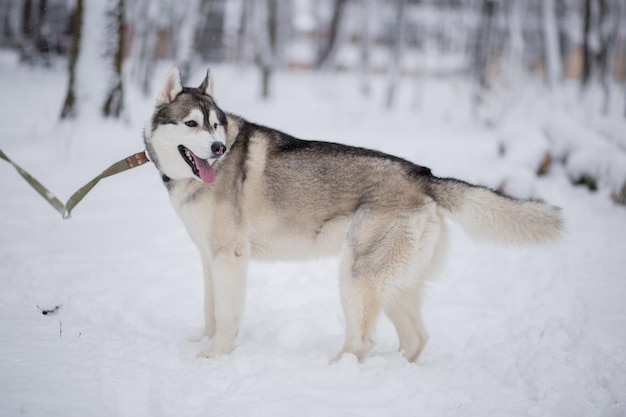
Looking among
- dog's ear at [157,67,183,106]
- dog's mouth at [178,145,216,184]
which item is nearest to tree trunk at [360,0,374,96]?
dog's ear at [157,67,183,106]

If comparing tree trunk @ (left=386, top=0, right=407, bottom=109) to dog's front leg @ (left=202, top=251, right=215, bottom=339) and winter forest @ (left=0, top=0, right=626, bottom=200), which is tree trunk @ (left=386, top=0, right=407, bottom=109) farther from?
dog's front leg @ (left=202, top=251, right=215, bottom=339)

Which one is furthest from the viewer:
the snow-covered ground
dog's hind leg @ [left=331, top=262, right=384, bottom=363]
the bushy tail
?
dog's hind leg @ [left=331, top=262, right=384, bottom=363]

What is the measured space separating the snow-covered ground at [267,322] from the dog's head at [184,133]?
124 centimetres

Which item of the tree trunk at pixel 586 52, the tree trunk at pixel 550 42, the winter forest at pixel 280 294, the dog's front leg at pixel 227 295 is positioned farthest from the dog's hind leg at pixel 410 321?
the tree trunk at pixel 586 52

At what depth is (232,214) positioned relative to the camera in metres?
3.43

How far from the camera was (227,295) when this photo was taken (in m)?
3.47

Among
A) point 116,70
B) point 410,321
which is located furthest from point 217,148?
point 116,70

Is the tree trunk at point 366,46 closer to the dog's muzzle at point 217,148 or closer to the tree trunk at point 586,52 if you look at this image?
the tree trunk at point 586,52

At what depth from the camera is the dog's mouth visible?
3283 millimetres

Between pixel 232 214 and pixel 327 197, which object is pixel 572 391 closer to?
pixel 327 197

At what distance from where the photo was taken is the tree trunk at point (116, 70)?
8633 millimetres

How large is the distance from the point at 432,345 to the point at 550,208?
1.40m

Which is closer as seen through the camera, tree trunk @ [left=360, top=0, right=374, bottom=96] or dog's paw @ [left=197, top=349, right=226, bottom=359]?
dog's paw @ [left=197, top=349, right=226, bottom=359]

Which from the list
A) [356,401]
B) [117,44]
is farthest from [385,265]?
[117,44]
